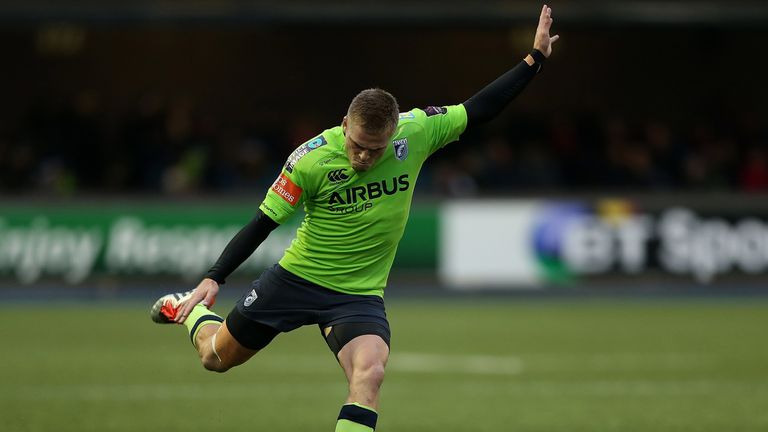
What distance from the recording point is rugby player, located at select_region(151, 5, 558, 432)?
21.3 feet

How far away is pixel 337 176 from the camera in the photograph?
6.70 meters

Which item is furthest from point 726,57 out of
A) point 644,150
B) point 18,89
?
point 18,89

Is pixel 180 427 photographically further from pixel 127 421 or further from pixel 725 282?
pixel 725 282

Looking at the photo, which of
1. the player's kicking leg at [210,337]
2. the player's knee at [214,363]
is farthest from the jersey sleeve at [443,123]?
the player's knee at [214,363]

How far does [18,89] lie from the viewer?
23234 mm

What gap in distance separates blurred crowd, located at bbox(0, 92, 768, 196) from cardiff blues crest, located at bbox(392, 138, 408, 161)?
37.9 feet

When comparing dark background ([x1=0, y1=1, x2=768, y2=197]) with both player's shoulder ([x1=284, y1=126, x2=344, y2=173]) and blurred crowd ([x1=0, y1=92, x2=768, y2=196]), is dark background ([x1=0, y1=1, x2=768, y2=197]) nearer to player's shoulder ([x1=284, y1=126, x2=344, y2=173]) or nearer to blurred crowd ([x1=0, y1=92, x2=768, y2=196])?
blurred crowd ([x1=0, y1=92, x2=768, y2=196])

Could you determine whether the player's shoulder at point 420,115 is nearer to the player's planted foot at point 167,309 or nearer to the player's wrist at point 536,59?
the player's wrist at point 536,59

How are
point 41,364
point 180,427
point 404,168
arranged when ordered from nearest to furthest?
point 404,168 < point 180,427 < point 41,364

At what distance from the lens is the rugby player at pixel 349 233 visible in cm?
650

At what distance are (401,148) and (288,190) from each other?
574 mm

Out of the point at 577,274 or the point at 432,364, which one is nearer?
the point at 432,364

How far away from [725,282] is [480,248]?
2997 mm

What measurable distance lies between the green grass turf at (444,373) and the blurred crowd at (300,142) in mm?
2515
